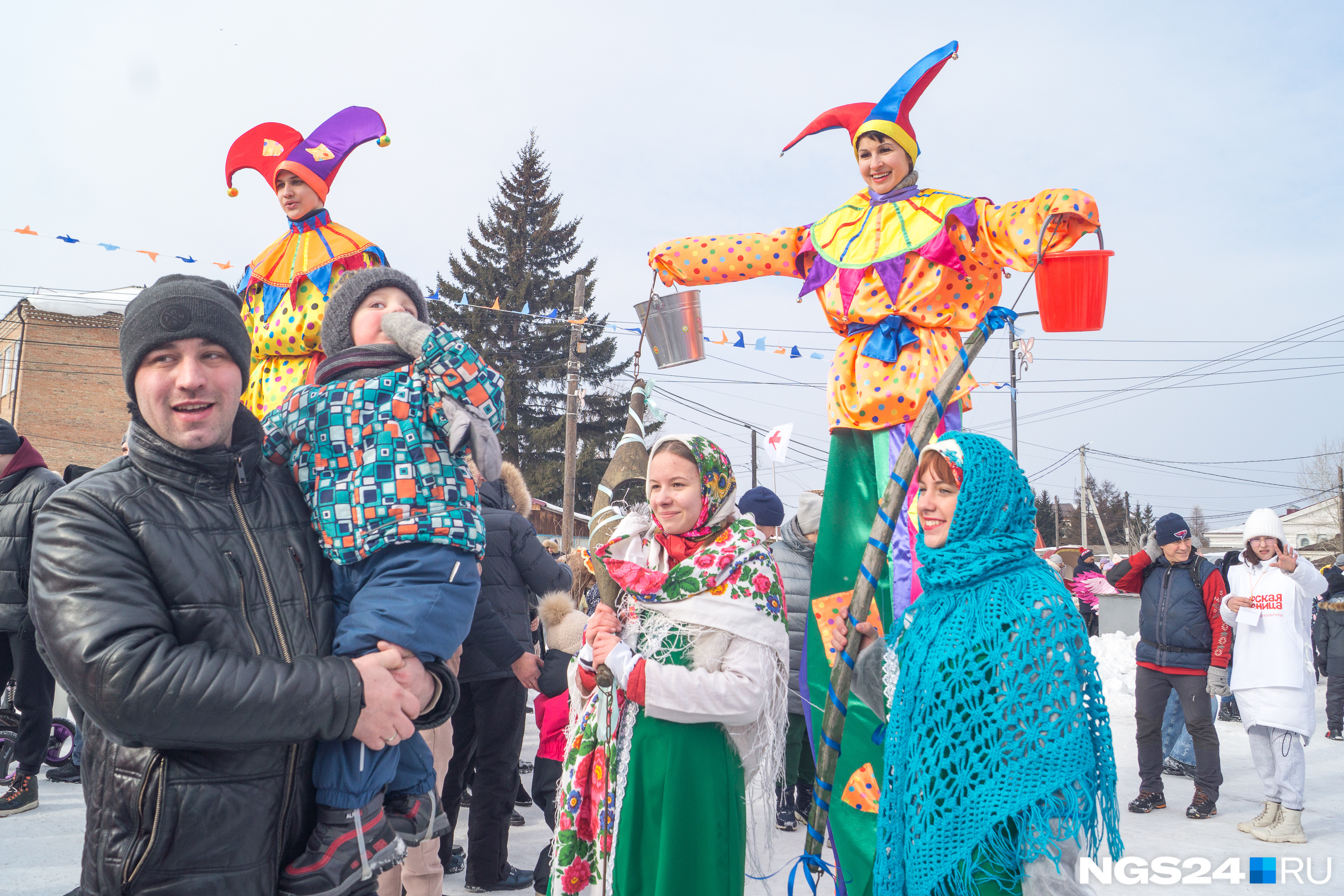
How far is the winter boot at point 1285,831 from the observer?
5.11 meters

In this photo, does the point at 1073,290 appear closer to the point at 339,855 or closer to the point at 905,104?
the point at 905,104

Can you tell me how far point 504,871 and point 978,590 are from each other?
2813 mm

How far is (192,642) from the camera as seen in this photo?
60.2 inches

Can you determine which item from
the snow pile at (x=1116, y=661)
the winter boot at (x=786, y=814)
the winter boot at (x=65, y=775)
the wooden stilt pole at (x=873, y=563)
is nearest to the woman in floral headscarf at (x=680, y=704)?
the wooden stilt pole at (x=873, y=563)

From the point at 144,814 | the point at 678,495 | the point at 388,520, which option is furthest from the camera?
the point at 678,495

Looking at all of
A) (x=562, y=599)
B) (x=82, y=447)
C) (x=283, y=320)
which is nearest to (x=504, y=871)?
(x=562, y=599)

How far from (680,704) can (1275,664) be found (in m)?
4.84

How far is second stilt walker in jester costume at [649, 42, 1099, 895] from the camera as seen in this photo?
10.1ft

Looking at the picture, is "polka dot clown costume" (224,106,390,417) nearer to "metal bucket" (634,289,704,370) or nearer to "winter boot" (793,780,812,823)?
"metal bucket" (634,289,704,370)

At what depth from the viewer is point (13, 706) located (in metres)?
5.43

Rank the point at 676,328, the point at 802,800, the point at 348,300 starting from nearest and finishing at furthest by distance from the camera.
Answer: the point at 348,300
the point at 676,328
the point at 802,800

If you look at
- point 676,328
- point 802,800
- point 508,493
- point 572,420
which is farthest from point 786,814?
point 572,420

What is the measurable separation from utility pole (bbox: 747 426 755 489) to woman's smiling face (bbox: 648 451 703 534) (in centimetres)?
2777

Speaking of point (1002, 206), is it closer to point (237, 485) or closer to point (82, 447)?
point (237, 485)
